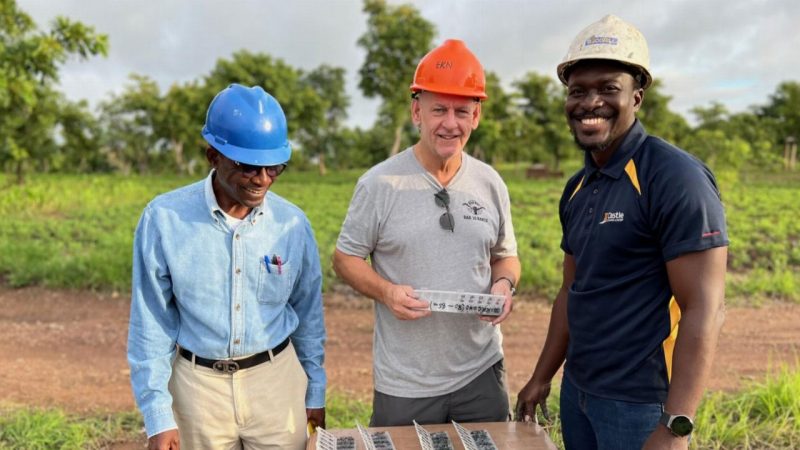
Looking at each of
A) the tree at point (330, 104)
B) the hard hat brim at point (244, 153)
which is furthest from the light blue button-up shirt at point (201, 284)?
the tree at point (330, 104)

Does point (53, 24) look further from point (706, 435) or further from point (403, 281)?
point (706, 435)

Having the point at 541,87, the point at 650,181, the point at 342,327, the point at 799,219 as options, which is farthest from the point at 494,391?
the point at 541,87

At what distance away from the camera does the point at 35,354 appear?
213 inches

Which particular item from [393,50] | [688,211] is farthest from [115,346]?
[393,50]

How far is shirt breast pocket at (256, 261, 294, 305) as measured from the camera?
2133 millimetres

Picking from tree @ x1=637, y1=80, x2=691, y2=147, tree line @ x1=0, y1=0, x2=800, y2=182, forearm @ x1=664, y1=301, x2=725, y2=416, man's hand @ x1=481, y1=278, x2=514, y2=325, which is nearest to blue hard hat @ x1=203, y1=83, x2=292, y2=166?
man's hand @ x1=481, y1=278, x2=514, y2=325

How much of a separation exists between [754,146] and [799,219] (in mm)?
17098

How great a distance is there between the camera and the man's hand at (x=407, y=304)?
83.1 inches

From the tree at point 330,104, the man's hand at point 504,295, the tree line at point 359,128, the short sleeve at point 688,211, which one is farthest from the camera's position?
the tree at point 330,104

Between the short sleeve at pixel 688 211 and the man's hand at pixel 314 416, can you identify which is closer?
the short sleeve at pixel 688 211

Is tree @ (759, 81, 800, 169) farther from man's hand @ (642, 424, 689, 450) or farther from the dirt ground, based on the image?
man's hand @ (642, 424, 689, 450)

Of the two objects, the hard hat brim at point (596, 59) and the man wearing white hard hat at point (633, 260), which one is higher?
the hard hat brim at point (596, 59)

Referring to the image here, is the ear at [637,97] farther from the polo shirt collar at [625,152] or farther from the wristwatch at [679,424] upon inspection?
the wristwatch at [679,424]

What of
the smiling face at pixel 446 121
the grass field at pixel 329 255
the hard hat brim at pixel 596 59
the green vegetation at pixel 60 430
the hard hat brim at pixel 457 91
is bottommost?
the green vegetation at pixel 60 430
